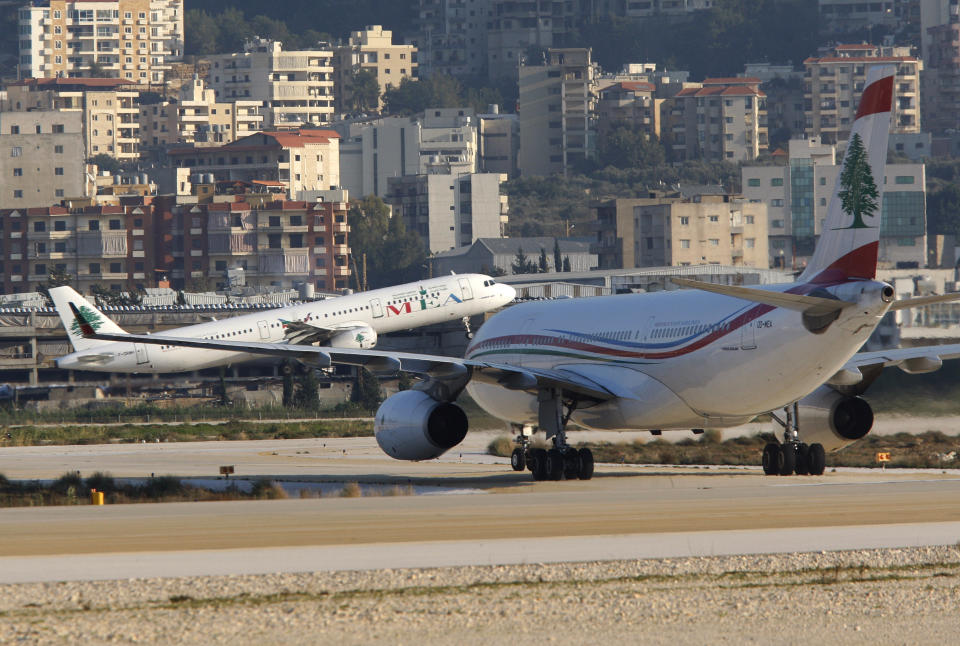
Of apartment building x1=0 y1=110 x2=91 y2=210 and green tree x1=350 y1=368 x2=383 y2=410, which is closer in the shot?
green tree x1=350 y1=368 x2=383 y2=410

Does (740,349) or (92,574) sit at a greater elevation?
(740,349)

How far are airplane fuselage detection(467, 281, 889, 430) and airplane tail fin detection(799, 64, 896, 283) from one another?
0.58 m

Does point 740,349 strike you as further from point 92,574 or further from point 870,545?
point 92,574

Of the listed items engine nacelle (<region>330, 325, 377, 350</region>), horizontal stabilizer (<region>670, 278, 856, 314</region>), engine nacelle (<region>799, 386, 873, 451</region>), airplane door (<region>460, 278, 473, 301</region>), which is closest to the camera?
horizontal stabilizer (<region>670, 278, 856, 314</region>)

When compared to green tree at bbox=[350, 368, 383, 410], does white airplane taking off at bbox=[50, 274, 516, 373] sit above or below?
above

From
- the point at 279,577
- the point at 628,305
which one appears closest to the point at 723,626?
the point at 279,577

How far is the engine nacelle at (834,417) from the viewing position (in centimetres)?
3438

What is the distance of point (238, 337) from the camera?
76562 mm

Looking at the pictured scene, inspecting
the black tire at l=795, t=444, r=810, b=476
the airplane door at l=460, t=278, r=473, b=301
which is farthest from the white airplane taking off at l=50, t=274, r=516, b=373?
the black tire at l=795, t=444, r=810, b=476

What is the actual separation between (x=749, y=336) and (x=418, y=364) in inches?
258

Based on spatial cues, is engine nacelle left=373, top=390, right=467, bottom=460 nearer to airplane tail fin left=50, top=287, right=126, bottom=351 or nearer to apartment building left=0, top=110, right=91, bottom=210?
airplane tail fin left=50, top=287, right=126, bottom=351

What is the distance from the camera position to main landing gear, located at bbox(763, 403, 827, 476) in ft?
109

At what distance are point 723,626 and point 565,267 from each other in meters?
156

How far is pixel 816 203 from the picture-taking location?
197 meters
